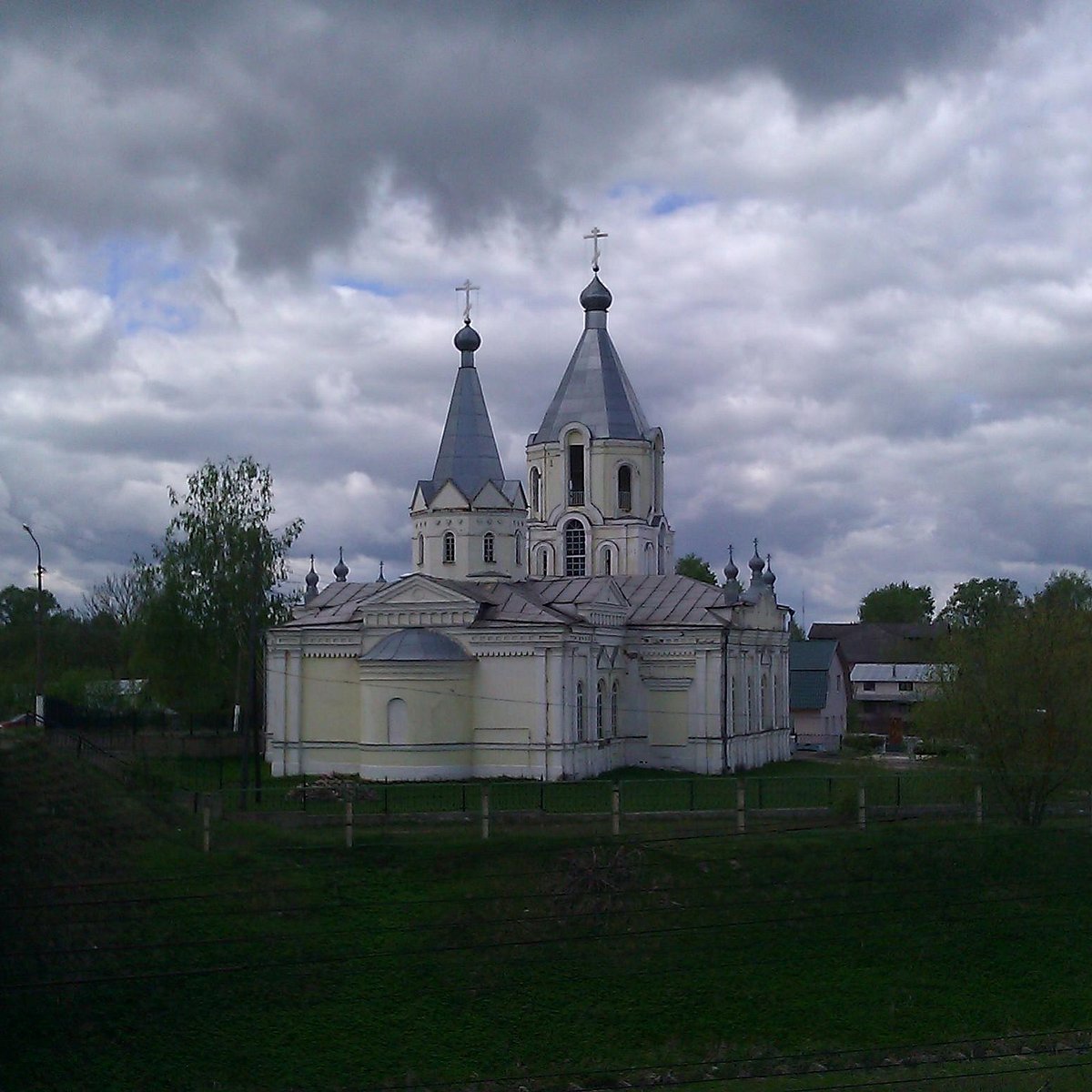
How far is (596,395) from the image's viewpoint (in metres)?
47.4

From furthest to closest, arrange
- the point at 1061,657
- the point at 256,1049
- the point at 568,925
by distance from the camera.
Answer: the point at 1061,657 → the point at 568,925 → the point at 256,1049

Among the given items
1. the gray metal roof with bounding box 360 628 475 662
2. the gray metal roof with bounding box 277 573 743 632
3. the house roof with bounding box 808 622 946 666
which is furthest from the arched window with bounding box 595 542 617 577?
the house roof with bounding box 808 622 946 666

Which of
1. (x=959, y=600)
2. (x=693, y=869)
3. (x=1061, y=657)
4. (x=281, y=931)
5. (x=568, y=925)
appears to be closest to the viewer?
(x=281, y=931)

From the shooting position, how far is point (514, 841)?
23547mm

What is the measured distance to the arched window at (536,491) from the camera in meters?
47.4

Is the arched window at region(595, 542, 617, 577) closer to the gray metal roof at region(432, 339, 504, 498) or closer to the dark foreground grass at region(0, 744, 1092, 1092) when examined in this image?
the gray metal roof at region(432, 339, 504, 498)

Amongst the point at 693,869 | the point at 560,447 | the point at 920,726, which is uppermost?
the point at 560,447

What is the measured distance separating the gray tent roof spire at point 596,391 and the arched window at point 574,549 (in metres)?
3.09

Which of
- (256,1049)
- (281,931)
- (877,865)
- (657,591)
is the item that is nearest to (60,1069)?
(256,1049)

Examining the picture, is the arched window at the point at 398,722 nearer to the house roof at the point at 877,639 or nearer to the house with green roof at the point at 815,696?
the house with green roof at the point at 815,696

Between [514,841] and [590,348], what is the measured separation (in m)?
27.9

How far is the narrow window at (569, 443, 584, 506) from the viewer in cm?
4694

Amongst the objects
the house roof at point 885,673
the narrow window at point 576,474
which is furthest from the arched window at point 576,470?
the house roof at point 885,673

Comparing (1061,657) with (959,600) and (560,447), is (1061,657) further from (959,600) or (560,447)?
(959,600)
